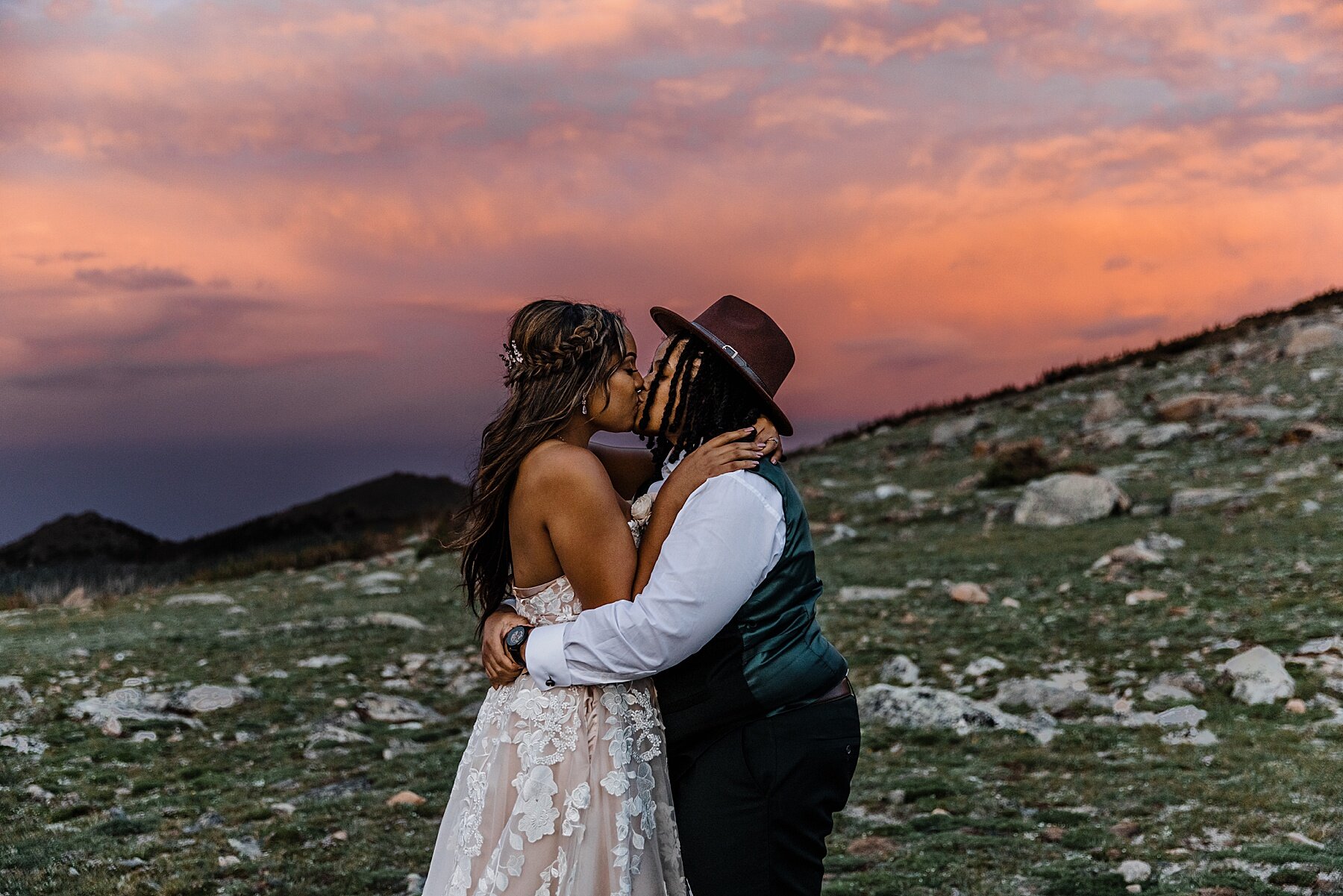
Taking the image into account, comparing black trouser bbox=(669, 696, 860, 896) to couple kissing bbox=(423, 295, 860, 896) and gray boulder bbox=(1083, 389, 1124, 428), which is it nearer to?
couple kissing bbox=(423, 295, 860, 896)

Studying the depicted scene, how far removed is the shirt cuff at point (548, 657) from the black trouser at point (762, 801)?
41 centimetres

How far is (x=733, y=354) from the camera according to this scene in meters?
3.21

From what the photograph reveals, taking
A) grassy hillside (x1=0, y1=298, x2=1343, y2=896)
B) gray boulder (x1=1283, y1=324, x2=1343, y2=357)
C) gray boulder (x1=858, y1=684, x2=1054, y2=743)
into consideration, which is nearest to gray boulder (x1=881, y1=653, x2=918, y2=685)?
grassy hillside (x1=0, y1=298, x2=1343, y2=896)

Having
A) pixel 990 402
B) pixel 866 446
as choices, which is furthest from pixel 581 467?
pixel 990 402

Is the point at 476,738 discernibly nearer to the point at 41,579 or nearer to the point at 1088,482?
the point at 1088,482

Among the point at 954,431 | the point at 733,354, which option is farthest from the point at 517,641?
the point at 954,431

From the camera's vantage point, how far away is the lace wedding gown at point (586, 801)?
3213 mm

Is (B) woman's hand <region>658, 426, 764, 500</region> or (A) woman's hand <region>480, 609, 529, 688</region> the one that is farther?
(A) woman's hand <region>480, 609, 529, 688</region>

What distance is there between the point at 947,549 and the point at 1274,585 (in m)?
5.16

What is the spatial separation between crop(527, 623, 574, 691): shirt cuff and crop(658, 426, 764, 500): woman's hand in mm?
476

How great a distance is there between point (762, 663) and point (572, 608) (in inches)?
22.8

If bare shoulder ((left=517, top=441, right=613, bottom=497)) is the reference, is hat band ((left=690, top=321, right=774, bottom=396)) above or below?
above

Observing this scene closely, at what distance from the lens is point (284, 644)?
1304 cm

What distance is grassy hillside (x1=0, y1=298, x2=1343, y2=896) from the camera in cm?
643
